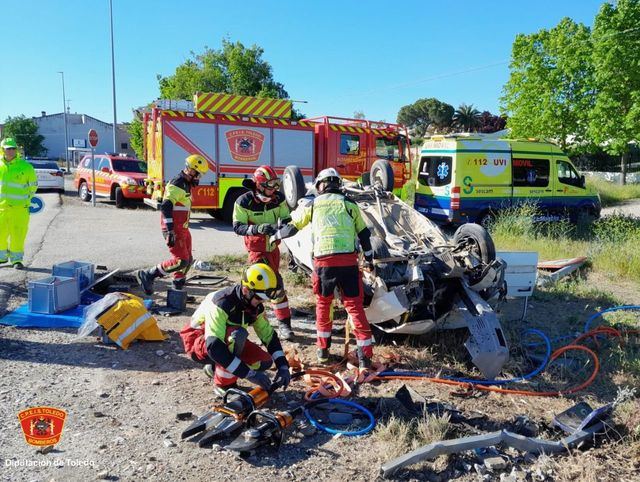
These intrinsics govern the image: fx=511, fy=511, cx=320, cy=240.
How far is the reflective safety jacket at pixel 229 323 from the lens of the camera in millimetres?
3475

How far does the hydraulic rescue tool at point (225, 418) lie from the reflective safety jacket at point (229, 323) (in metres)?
0.19

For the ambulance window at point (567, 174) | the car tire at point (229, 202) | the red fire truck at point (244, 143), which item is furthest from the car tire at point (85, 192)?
the ambulance window at point (567, 174)

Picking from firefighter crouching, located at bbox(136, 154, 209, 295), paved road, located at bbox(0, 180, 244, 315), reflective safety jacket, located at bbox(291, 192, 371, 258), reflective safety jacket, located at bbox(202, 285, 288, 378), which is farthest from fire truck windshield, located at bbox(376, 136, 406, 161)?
reflective safety jacket, located at bbox(202, 285, 288, 378)

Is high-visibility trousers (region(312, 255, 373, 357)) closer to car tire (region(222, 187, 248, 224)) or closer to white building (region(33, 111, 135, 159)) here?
Result: car tire (region(222, 187, 248, 224))

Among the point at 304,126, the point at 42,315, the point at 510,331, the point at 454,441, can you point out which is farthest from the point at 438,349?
the point at 304,126

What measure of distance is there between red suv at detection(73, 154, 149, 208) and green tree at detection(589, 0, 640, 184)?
1670cm

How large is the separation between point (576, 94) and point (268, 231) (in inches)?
779

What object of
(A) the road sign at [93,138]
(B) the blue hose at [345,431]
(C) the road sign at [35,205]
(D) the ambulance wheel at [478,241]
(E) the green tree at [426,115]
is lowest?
(B) the blue hose at [345,431]

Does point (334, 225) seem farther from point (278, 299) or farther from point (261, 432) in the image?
point (261, 432)

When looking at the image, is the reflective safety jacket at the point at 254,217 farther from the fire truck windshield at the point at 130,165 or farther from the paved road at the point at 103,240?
the fire truck windshield at the point at 130,165

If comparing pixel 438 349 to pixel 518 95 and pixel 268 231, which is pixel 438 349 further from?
pixel 518 95

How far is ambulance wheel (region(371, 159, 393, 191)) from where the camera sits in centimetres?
705

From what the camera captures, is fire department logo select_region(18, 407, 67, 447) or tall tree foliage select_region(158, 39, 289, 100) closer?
fire department logo select_region(18, 407, 67, 447)

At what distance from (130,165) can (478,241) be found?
12.9 m
